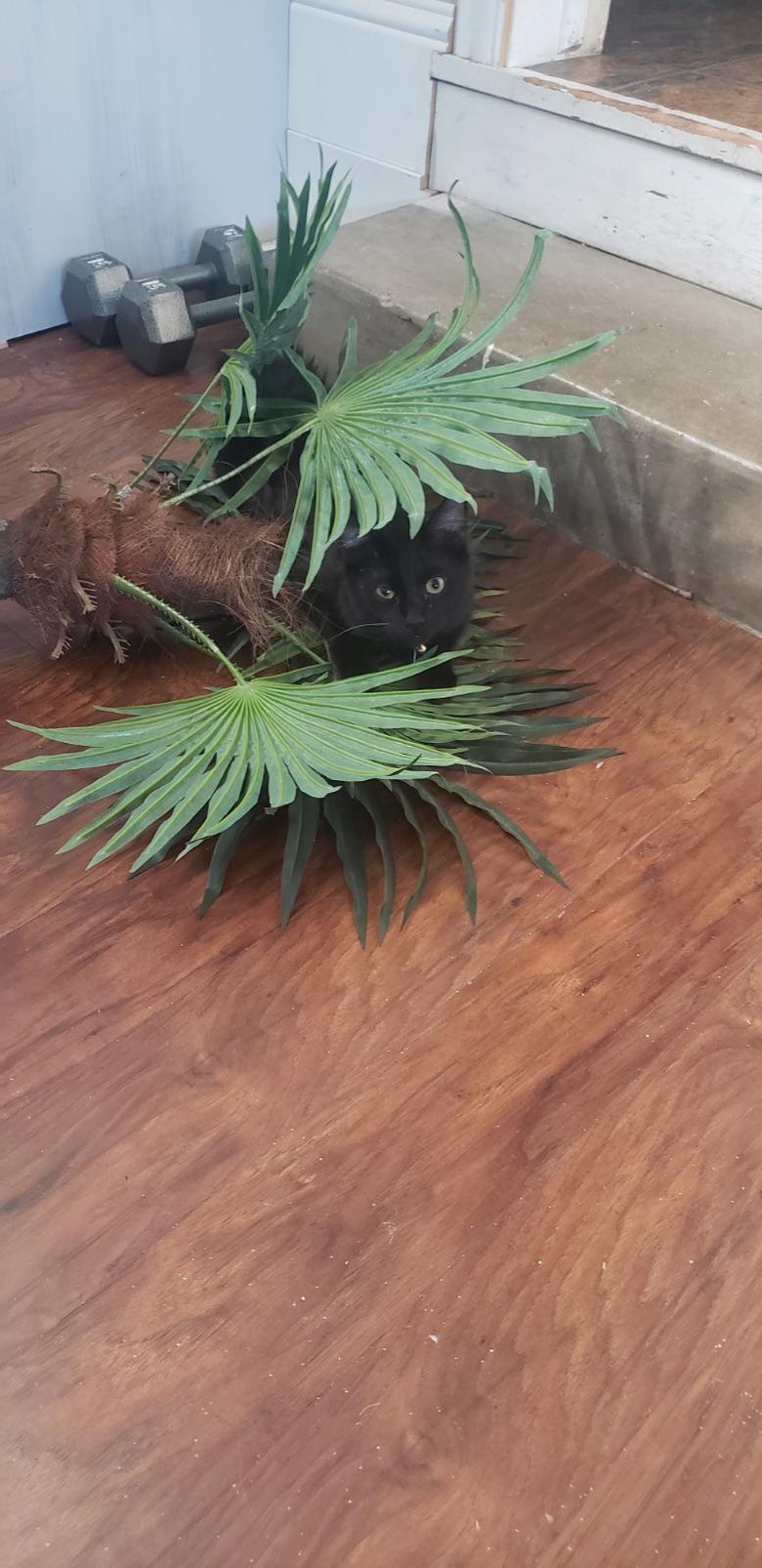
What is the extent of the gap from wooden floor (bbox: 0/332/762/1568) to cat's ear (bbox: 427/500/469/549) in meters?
0.25

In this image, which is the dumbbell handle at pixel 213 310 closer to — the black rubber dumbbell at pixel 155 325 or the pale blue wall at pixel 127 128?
the black rubber dumbbell at pixel 155 325

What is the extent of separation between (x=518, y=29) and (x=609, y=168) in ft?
0.87

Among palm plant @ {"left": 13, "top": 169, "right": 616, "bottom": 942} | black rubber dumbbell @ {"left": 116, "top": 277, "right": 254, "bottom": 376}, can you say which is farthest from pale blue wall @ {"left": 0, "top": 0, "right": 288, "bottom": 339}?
palm plant @ {"left": 13, "top": 169, "right": 616, "bottom": 942}

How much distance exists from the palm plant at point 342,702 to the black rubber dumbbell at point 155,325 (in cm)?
54

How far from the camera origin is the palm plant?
37.5 inches

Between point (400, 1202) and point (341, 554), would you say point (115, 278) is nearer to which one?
point (341, 554)

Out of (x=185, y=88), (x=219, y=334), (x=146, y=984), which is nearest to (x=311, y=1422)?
(x=146, y=984)

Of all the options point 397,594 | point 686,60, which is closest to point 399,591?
point 397,594

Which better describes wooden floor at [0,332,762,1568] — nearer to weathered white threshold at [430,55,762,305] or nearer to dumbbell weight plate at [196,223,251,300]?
weathered white threshold at [430,55,762,305]

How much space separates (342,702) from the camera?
101cm

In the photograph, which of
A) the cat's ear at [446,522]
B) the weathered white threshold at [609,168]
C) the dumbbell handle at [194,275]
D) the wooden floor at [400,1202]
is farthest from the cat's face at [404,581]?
the dumbbell handle at [194,275]

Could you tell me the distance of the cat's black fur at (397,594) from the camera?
1.16m

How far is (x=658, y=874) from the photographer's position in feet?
3.62

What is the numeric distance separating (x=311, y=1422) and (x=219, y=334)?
5.45 ft
